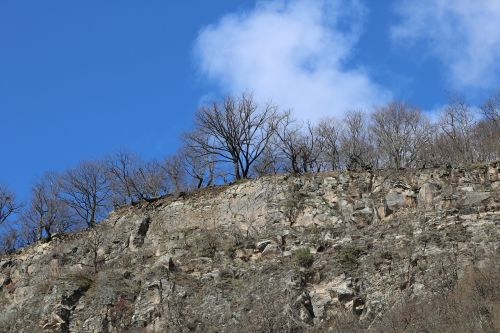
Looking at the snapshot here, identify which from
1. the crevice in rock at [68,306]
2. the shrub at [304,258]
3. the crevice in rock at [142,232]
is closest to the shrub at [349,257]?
the shrub at [304,258]

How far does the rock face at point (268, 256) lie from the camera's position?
2477cm

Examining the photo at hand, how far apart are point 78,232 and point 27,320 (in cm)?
880

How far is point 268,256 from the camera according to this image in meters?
28.2

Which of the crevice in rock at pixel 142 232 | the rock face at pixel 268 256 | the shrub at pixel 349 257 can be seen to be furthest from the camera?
the crevice in rock at pixel 142 232

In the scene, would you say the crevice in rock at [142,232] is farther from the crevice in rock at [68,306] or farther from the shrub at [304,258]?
the shrub at [304,258]

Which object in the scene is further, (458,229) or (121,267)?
(121,267)

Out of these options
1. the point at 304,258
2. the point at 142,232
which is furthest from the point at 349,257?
the point at 142,232

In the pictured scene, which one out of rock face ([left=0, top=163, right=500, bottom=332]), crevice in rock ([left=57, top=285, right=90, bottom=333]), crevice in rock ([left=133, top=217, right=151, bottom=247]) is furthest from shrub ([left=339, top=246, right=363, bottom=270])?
crevice in rock ([left=57, top=285, right=90, bottom=333])

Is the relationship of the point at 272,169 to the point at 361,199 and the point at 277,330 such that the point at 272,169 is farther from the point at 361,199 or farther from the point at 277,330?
the point at 277,330

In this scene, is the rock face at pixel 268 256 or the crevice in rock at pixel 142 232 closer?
the rock face at pixel 268 256

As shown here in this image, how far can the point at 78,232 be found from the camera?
119 feet

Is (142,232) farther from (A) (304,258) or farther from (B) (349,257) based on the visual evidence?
(B) (349,257)

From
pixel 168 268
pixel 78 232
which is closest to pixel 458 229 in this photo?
pixel 168 268

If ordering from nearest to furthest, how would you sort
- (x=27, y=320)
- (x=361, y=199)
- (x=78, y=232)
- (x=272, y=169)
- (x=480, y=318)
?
(x=480, y=318) < (x=27, y=320) < (x=361, y=199) < (x=78, y=232) < (x=272, y=169)
